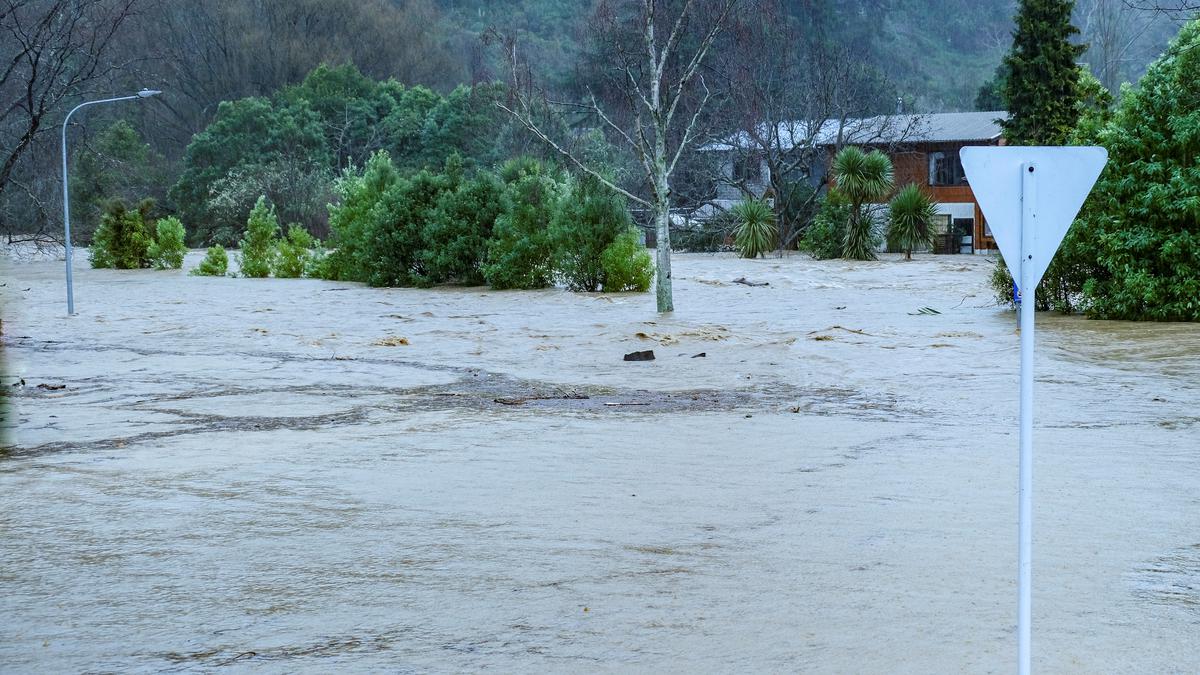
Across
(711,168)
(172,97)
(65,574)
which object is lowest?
(65,574)

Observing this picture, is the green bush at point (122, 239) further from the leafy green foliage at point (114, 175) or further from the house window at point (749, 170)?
the house window at point (749, 170)

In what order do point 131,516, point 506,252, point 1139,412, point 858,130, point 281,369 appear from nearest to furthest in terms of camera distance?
point 131,516 < point 1139,412 < point 281,369 < point 506,252 < point 858,130

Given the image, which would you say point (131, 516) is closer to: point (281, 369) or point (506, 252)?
point (281, 369)

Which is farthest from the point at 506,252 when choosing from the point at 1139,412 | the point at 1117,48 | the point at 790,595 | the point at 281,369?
the point at 1117,48

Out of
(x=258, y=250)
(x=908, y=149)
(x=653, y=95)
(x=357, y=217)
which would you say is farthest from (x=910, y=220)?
(x=258, y=250)

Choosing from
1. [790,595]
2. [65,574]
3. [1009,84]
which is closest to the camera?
[790,595]

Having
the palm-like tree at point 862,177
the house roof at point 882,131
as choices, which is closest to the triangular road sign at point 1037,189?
the palm-like tree at point 862,177

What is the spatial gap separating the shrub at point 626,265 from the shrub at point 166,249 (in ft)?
68.4

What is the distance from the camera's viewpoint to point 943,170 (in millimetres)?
51406

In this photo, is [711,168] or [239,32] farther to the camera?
[239,32]

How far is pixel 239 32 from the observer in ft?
263

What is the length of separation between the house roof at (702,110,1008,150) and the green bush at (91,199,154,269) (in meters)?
20.4

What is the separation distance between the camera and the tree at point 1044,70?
39469 mm

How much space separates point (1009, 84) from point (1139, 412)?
30560mm
